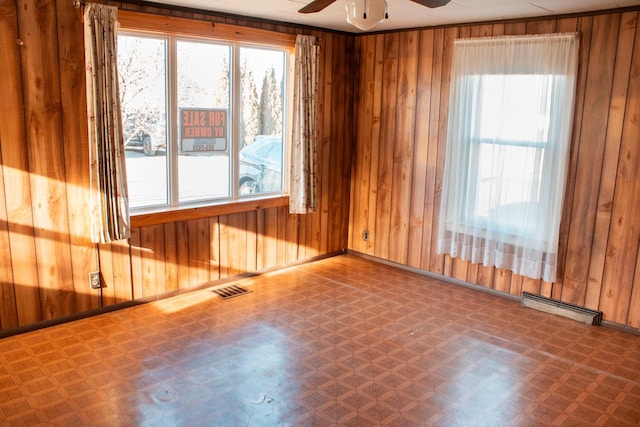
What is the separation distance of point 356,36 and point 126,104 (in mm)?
2600

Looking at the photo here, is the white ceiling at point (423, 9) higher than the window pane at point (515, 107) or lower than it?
higher

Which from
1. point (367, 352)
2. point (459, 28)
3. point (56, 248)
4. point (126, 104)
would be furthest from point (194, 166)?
point (459, 28)

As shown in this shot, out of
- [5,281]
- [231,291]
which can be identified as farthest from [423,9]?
[5,281]

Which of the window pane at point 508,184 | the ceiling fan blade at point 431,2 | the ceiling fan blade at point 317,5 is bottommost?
the window pane at point 508,184

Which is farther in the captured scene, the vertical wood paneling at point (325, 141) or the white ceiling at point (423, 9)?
the vertical wood paneling at point (325, 141)

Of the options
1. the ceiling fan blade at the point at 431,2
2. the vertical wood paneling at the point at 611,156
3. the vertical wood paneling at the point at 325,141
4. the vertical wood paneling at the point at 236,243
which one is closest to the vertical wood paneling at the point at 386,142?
the vertical wood paneling at the point at 325,141

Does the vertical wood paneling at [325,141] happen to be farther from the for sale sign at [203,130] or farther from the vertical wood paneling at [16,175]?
the vertical wood paneling at [16,175]

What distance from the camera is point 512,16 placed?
14.5 ft

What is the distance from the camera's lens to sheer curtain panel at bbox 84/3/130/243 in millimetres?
3783

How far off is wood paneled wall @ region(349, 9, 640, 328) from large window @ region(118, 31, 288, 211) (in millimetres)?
1018

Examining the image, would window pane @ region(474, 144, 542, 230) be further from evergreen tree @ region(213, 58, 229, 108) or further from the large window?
evergreen tree @ region(213, 58, 229, 108)

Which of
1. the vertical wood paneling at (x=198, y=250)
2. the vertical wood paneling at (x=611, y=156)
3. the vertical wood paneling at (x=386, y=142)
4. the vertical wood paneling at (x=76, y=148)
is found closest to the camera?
the vertical wood paneling at (x=76, y=148)

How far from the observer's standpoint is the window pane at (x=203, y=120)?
4.54 m

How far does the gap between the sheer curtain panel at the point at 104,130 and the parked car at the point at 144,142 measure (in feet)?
0.91
